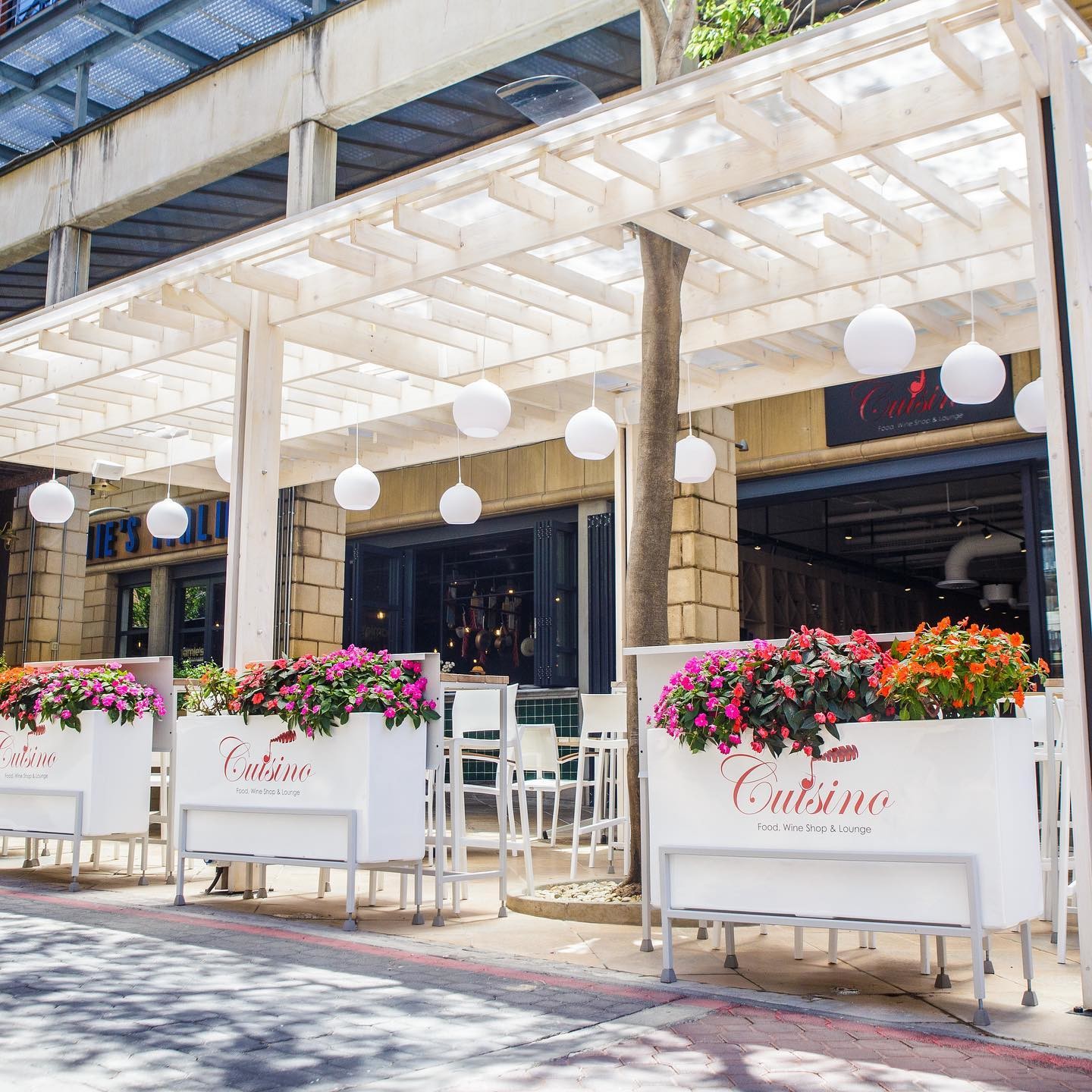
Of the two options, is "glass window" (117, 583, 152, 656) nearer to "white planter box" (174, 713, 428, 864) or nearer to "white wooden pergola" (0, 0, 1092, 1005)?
"white wooden pergola" (0, 0, 1092, 1005)

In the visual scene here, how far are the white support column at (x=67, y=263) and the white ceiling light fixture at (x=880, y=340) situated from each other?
33.8 ft

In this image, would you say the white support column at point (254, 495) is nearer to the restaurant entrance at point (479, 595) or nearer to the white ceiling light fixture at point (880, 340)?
the white ceiling light fixture at point (880, 340)

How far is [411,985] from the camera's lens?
389 centimetres

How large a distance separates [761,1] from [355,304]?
2.60m

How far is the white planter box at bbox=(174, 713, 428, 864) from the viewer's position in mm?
5184

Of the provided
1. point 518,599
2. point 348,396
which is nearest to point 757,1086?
point 348,396

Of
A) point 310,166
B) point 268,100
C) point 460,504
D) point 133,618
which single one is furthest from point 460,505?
point 133,618

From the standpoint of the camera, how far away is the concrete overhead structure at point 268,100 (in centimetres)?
1030

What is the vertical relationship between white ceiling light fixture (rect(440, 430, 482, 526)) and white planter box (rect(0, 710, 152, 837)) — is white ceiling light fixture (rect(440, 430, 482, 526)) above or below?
above


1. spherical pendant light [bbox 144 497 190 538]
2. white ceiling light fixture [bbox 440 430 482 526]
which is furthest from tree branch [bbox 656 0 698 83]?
spherical pendant light [bbox 144 497 190 538]

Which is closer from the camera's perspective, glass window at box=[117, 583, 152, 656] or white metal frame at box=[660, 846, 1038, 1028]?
white metal frame at box=[660, 846, 1038, 1028]

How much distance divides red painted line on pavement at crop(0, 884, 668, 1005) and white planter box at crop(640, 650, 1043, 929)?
1.27 feet

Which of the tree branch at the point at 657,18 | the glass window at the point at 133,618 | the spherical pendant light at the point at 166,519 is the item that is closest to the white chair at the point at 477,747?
the tree branch at the point at 657,18

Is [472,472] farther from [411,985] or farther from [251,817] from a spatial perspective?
[411,985]
